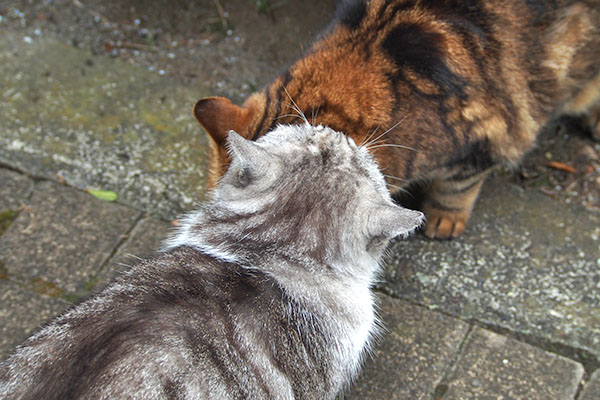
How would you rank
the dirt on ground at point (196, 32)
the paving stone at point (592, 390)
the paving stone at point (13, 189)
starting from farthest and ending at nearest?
the dirt on ground at point (196, 32)
the paving stone at point (13, 189)
the paving stone at point (592, 390)

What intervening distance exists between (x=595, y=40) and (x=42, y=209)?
8.26 ft

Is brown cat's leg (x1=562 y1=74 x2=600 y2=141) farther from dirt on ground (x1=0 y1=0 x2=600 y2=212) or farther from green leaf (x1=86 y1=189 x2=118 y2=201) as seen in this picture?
green leaf (x1=86 y1=189 x2=118 y2=201)

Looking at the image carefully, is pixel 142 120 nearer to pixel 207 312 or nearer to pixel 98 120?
pixel 98 120

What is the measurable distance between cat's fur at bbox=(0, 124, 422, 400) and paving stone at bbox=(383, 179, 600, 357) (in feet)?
2.15

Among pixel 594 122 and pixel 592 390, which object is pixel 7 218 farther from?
pixel 594 122

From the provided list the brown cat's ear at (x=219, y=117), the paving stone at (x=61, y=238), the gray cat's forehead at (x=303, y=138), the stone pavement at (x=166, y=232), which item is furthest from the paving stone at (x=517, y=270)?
the paving stone at (x=61, y=238)

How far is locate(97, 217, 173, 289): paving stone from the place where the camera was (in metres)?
2.59

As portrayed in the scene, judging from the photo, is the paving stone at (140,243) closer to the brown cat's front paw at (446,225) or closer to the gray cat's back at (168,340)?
the gray cat's back at (168,340)

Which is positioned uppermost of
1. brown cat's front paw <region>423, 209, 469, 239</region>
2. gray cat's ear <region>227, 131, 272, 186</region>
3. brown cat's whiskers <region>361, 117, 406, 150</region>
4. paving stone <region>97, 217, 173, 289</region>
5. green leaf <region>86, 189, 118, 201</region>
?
gray cat's ear <region>227, 131, 272, 186</region>

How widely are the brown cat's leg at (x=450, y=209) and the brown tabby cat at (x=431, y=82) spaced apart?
19cm

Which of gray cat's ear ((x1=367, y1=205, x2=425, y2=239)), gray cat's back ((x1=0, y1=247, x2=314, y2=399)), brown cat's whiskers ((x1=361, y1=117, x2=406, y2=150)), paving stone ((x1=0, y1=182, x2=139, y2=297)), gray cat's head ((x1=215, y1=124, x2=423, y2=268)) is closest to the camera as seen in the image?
gray cat's back ((x1=0, y1=247, x2=314, y2=399))

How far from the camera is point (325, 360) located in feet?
5.98

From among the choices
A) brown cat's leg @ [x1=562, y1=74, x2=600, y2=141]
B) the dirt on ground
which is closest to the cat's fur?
brown cat's leg @ [x1=562, y1=74, x2=600, y2=141]

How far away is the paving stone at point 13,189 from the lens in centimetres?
279
